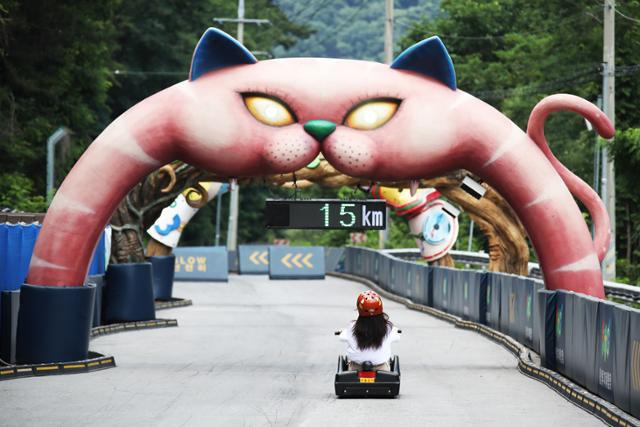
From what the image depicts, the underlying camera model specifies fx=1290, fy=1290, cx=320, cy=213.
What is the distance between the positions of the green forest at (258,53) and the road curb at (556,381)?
5667 mm

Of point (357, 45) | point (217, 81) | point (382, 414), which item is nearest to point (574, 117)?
point (217, 81)

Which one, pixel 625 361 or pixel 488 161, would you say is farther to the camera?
pixel 488 161

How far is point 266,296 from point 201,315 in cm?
840

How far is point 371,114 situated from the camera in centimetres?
2038

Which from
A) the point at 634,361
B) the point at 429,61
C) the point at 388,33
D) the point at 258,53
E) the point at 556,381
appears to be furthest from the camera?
the point at 258,53

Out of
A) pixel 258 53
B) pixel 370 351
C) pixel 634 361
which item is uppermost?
pixel 258 53

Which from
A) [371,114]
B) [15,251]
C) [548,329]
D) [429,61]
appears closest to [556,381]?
[548,329]

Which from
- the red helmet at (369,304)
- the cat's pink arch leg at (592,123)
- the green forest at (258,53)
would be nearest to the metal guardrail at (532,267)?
the green forest at (258,53)

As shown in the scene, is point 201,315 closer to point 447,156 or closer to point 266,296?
point 266,296

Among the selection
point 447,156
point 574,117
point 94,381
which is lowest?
point 94,381

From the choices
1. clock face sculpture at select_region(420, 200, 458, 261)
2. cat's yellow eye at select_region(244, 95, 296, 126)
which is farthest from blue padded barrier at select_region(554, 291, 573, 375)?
clock face sculpture at select_region(420, 200, 458, 261)

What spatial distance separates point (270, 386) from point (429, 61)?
5.93 meters

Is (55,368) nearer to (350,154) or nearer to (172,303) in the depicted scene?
(350,154)

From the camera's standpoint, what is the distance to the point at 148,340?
1043 inches
